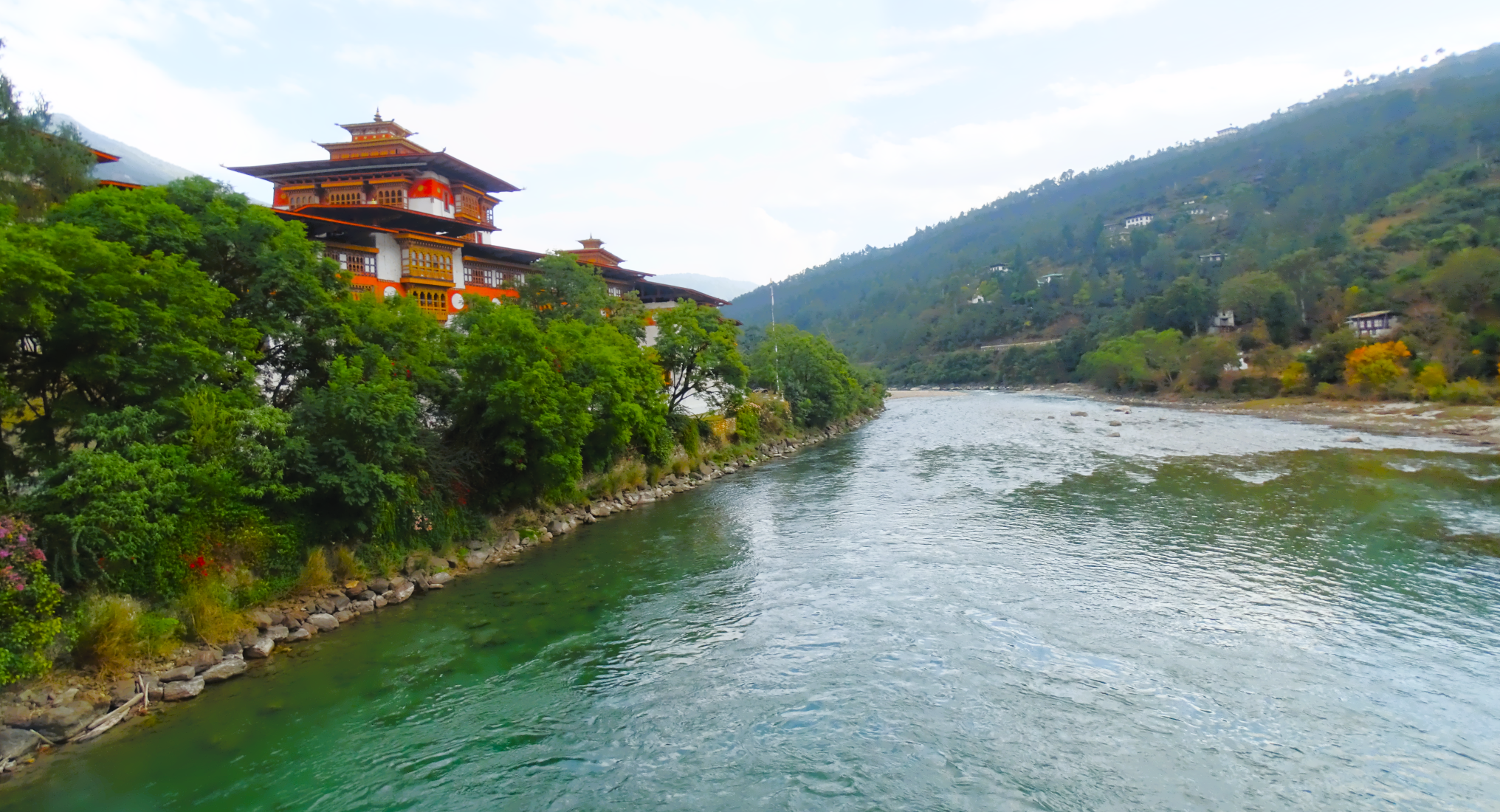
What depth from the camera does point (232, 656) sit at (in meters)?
10.2

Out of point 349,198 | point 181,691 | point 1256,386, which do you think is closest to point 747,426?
point 349,198

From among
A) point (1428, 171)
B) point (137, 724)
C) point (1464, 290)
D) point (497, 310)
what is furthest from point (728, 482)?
point (1428, 171)

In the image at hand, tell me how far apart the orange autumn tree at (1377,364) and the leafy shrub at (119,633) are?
52978mm

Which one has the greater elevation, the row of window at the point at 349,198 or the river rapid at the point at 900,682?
the row of window at the point at 349,198

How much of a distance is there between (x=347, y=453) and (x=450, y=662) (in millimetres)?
4357

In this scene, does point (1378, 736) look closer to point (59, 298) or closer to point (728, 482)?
point (59, 298)

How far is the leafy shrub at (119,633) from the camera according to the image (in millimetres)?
8867

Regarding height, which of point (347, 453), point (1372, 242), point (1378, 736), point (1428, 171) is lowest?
point (1378, 736)

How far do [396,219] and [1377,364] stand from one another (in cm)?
4991

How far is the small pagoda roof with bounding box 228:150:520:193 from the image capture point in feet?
90.2

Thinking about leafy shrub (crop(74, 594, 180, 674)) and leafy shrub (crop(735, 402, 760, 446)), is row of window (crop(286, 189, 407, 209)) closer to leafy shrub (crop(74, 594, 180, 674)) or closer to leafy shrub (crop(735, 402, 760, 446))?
leafy shrub (crop(735, 402, 760, 446))

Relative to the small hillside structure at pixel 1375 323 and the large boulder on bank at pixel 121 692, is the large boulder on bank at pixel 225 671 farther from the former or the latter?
the small hillside structure at pixel 1375 323

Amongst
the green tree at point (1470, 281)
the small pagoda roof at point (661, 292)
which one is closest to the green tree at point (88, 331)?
the small pagoda roof at point (661, 292)

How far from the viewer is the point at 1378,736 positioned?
769 centimetres
